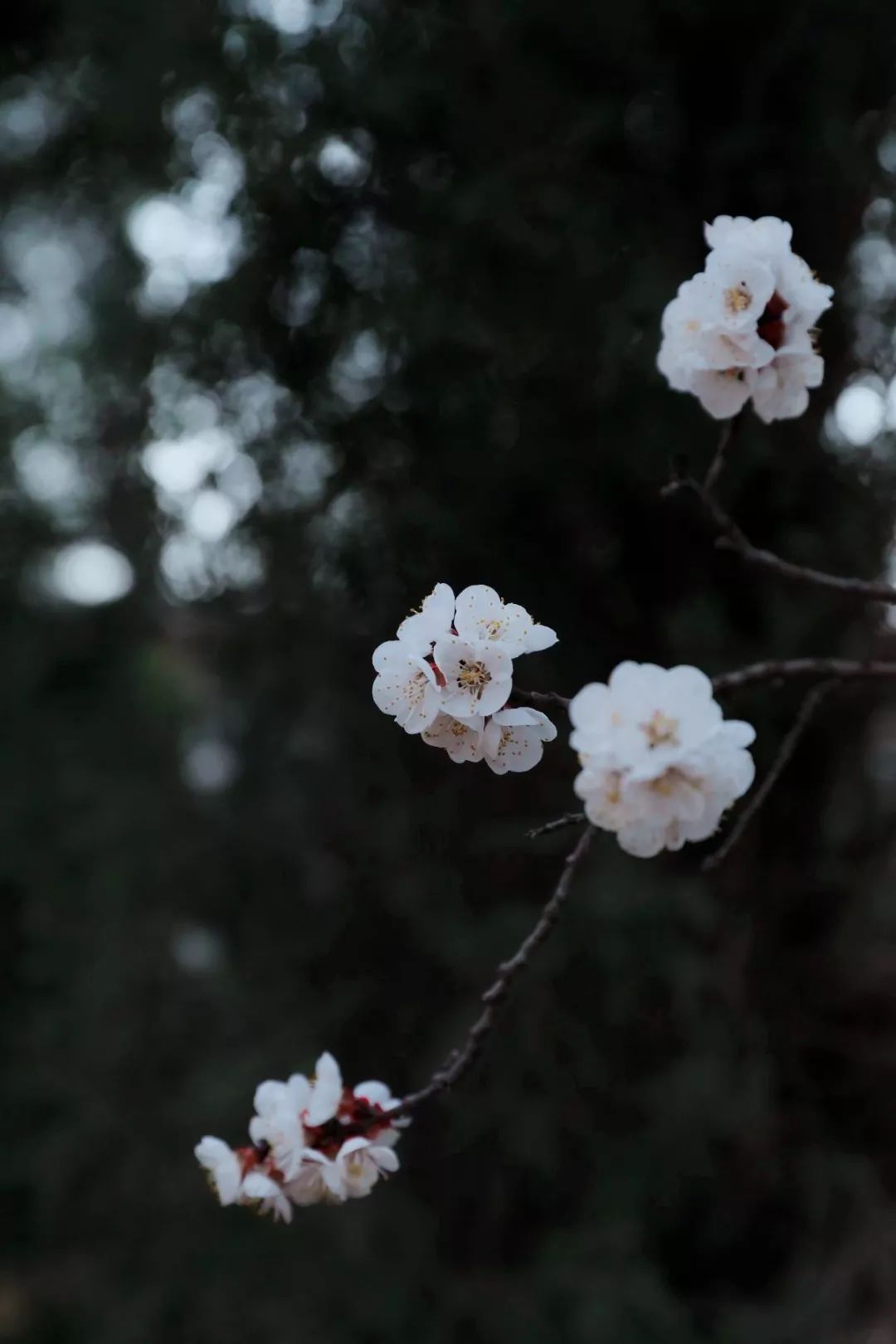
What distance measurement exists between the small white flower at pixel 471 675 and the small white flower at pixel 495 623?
0.02 m

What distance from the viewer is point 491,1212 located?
2072 millimetres

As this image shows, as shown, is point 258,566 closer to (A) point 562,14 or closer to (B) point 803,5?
(A) point 562,14

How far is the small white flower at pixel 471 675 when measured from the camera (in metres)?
0.66

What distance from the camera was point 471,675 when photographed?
669 mm

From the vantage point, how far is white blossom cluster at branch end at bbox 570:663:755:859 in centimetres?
60

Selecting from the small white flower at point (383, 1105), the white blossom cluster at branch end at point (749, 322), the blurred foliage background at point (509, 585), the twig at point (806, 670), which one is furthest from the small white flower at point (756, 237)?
the blurred foliage background at point (509, 585)

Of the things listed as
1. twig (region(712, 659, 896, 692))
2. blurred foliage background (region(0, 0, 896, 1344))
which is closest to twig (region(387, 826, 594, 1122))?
twig (region(712, 659, 896, 692))

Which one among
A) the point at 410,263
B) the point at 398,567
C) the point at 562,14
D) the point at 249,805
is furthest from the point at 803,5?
the point at 249,805

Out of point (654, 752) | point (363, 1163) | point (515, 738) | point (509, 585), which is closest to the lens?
point (654, 752)

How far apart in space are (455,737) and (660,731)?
0.46 ft

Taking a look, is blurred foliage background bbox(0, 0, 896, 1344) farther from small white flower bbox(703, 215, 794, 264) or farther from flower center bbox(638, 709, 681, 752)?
flower center bbox(638, 709, 681, 752)

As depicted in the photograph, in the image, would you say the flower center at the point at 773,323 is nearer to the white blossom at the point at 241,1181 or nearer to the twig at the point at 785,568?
the twig at the point at 785,568

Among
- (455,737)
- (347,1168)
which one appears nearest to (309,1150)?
(347,1168)

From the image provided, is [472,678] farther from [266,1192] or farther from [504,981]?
[266,1192]
